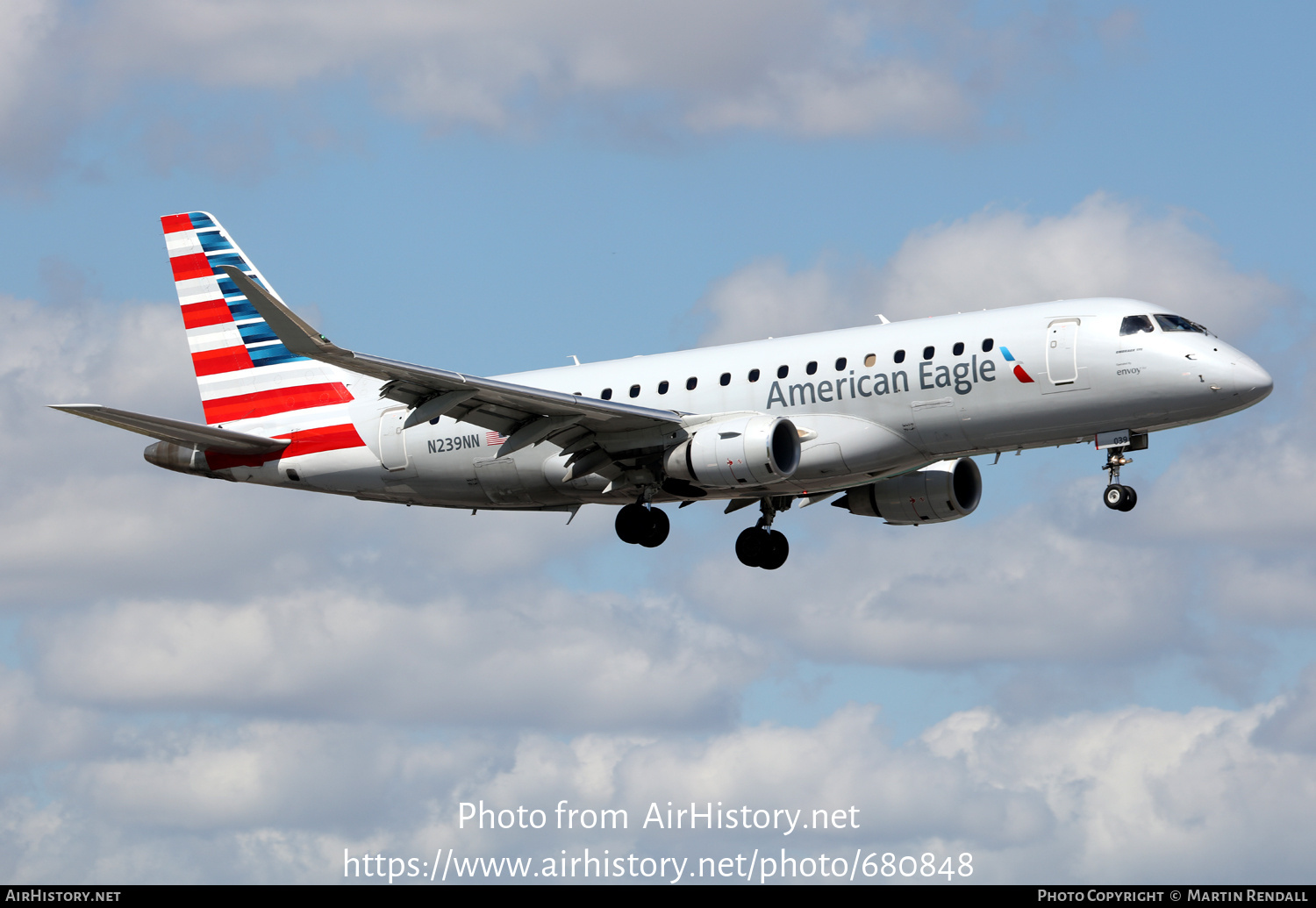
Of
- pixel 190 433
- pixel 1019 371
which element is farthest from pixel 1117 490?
pixel 190 433

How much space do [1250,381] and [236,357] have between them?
29314mm

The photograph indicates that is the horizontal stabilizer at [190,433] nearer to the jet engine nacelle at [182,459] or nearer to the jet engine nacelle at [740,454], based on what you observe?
the jet engine nacelle at [182,459]

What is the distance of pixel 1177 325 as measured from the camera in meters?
42.0

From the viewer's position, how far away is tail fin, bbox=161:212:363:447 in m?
50.9

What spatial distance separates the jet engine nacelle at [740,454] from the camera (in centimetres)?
4259

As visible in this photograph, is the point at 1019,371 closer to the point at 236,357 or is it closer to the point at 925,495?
the point at 925,495

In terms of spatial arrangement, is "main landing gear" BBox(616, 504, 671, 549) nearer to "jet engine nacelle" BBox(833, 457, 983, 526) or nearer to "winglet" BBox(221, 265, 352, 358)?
"jet engine nacelle" BBox(833, 457, 983, 526)

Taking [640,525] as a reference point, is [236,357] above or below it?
above

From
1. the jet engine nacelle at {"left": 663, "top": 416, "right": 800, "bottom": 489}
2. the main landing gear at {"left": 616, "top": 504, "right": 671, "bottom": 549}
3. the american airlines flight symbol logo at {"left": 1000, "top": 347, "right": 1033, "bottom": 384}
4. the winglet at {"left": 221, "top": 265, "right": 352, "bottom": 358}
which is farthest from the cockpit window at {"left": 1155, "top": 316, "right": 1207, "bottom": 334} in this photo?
the winglet at {"left": 221, "top": 265, "right": 352, "bottom": 358}

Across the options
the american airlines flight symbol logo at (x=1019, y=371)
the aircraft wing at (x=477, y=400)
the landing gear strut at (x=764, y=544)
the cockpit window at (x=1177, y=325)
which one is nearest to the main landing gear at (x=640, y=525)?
the aircraft wing at (x=477, y=400)

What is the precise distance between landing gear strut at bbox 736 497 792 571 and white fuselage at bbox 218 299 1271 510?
4.17 meters

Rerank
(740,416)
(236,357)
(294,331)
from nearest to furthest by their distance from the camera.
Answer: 1. (294,331)
2. (740,416)
3. (236,357)

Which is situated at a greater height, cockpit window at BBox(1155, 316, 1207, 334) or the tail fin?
the tail fin

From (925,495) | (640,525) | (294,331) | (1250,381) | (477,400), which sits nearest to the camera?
(294,331)
